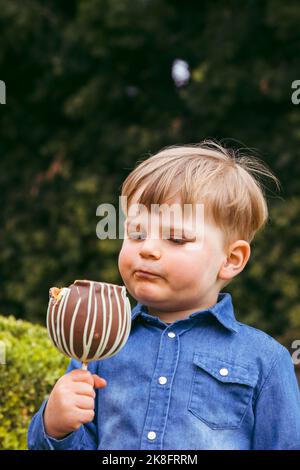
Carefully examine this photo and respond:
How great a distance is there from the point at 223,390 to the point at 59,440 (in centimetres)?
43

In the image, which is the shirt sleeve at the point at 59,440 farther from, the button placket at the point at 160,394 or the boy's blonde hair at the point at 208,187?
the boy's blonde hair at the point at 208,187

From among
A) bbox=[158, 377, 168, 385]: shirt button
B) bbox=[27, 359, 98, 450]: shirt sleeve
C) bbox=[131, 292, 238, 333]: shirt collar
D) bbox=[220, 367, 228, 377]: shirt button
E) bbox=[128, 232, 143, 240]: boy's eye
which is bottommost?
bbox=[27, 359, 98, 450]: shirt sleeve

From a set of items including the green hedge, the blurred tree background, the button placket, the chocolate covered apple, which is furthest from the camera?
the blurred tree background

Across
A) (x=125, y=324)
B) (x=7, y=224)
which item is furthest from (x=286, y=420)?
(x=7, y=224)

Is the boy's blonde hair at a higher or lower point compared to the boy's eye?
higher

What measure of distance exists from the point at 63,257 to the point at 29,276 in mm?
433

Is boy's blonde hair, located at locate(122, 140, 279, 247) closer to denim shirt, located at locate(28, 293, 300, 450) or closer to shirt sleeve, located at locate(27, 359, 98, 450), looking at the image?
denim shirt, located at locate(28, 293, 300, 450)

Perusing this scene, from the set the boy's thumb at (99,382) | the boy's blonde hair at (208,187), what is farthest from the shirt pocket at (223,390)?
the boy's blonde hair at (208,187)

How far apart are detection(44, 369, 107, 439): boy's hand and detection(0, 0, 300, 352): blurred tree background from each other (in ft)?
15.4

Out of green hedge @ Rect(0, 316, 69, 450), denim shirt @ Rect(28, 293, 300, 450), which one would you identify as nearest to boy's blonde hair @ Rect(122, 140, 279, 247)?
denim shirt @ Rect(28, 293, 300, 450)

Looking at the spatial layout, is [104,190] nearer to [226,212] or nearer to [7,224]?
[7,224]

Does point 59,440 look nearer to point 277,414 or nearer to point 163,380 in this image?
point 163,380

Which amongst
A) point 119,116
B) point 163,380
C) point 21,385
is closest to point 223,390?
point 163,380

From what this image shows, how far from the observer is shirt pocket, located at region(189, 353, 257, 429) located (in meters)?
1.93
